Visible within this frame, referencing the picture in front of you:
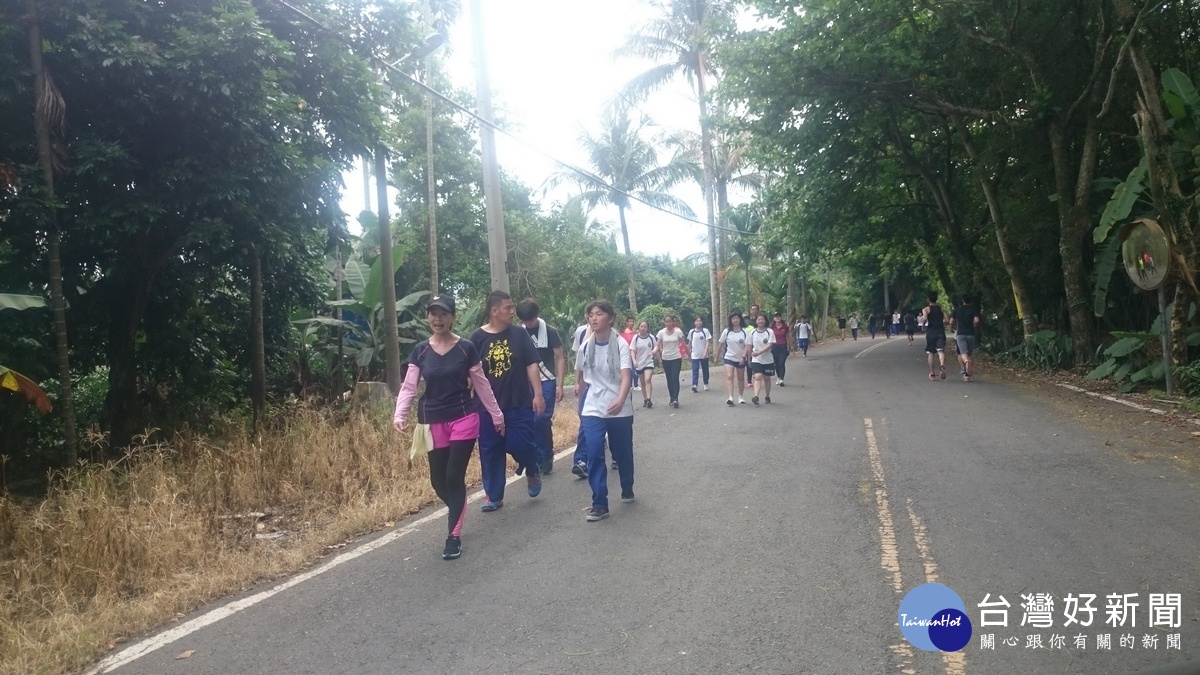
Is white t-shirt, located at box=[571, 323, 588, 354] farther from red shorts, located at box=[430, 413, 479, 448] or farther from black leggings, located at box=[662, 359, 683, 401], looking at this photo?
black leggings, located at box=[662, 359, 683, 401]

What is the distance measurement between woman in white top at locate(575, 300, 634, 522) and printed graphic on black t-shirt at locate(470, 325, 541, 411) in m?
0.48

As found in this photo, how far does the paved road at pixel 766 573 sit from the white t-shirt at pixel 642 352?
17.8 feet

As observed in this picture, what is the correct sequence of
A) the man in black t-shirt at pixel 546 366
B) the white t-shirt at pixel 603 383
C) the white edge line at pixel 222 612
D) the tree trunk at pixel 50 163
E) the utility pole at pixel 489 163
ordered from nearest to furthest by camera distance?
the white edge line at pixel 222 612 → the white t-shirt at pixel 603 383 → the tree trunk at pixel 50 163 → the man in black t-shirt at pixel 546 366 → the utility pole at pixel 489 163

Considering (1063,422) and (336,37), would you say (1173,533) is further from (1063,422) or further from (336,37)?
(336,37)

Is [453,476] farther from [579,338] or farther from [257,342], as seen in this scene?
[257,342]

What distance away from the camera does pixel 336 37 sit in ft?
38.9

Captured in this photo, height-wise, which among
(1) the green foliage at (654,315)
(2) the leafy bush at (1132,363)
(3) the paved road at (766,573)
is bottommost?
(3) the paved road at (766,573)

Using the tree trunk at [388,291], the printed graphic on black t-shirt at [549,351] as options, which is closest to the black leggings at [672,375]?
the tree trunk at [388,291]

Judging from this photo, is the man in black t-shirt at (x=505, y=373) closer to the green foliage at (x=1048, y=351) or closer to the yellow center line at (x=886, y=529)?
the yellow center line at (x=886, y=529)

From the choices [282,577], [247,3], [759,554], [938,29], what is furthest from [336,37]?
[938,29]

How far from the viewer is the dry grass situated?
539 cm

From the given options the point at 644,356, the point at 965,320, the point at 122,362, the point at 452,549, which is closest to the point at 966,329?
the point at 965,320

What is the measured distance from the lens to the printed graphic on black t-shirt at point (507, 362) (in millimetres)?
7629

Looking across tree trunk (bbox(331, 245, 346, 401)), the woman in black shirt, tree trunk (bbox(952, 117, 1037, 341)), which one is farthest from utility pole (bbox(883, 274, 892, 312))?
the woman in black shirt
